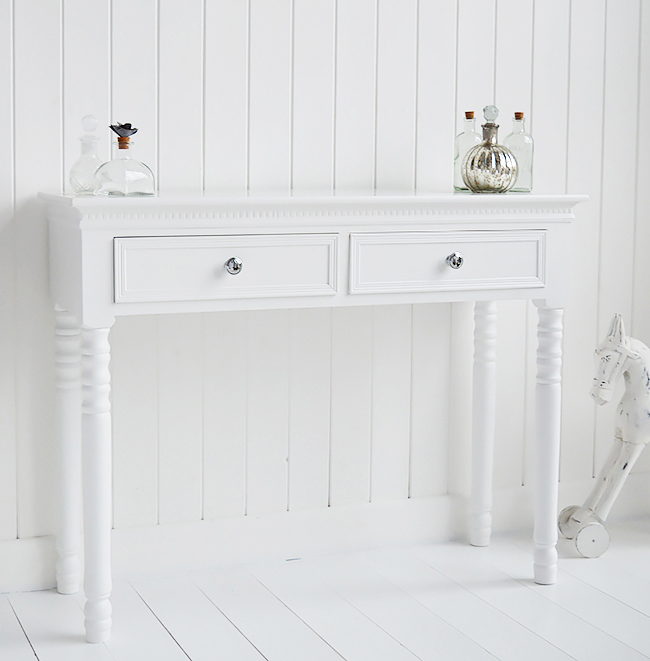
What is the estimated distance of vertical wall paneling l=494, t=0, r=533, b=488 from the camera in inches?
95.3

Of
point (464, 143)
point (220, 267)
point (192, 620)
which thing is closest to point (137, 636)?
point (192, 620)

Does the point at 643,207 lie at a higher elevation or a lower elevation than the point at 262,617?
higher

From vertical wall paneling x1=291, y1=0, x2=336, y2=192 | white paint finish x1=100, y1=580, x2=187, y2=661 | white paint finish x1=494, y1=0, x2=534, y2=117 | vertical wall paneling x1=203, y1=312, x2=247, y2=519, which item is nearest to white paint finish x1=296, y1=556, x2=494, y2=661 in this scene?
vertical wall paneling x1=203, y1=312, x2=247, y2=519

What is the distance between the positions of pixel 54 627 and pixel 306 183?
1117 millimetres

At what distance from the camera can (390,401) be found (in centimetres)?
242

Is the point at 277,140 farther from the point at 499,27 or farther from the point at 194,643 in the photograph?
the point at 194,643

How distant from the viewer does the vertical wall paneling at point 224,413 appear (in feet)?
7.39

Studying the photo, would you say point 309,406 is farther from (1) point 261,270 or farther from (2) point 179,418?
(1) point 261,270

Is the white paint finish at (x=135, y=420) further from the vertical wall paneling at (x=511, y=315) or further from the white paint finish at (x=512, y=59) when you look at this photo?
the white paint finish at (x=512, y=59)

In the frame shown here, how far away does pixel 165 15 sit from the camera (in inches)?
83.7

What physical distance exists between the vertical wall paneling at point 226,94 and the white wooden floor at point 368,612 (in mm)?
902

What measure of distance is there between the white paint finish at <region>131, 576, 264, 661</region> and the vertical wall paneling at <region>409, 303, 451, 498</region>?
2.14ft

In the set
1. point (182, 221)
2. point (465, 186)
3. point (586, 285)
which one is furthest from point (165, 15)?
point (586, 285)

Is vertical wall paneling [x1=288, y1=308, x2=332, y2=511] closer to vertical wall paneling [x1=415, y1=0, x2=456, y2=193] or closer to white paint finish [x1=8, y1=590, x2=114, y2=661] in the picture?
vertical wall paneling [x1=415, y1=0, x2=456, y2=193]
